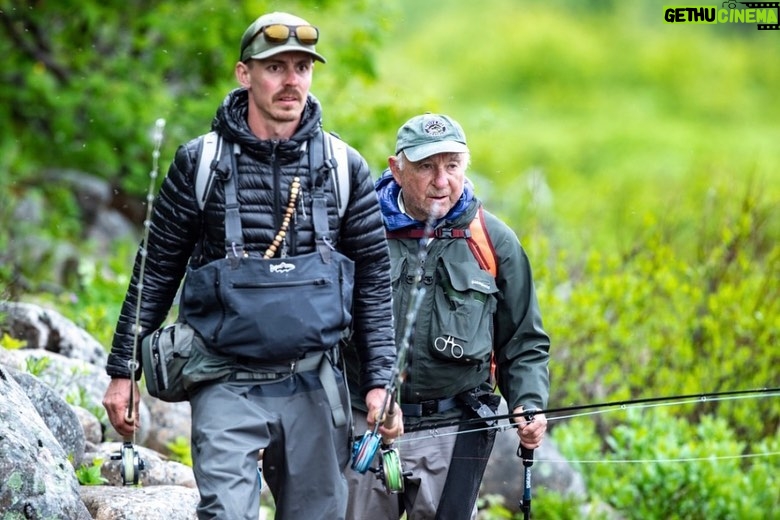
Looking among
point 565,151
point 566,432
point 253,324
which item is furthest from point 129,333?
point 565,151

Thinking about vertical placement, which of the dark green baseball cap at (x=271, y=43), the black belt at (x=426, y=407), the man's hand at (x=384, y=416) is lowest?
the black belt at (x=426, y=407)

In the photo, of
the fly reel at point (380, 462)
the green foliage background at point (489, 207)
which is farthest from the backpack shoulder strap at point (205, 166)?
the green foliage background at point (489, 207)

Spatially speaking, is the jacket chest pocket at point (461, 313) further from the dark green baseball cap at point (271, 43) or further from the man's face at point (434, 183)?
the dark green baseball cap at point (271, 43)

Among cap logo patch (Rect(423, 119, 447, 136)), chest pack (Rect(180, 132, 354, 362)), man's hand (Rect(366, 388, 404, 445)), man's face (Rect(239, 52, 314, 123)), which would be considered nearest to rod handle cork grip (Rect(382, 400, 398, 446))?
man's hand (Rect(366, 388, 404, 445))

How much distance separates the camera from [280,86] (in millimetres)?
4973

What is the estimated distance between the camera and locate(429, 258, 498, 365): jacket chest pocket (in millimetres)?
5676

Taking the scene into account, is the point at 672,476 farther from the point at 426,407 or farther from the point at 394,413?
the point at 394,413

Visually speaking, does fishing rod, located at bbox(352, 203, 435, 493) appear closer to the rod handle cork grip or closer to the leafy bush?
the rod handle cork grip

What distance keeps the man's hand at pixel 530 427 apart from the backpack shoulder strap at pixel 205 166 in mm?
1647

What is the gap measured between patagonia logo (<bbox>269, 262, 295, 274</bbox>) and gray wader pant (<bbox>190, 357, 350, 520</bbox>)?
0.42 meters

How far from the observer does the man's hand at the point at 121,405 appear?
5137 millimetres

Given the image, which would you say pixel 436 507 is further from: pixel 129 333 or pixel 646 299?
pixel 646 299

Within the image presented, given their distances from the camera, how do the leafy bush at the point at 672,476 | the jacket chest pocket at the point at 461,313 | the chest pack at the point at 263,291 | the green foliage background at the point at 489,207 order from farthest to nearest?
1. the green foliage background at the point at 489,207
2. the leafy bush at the point at 672,476
3. the jacket chest pocket at the point at 461,313
4. the chest pack at the point at 263,291

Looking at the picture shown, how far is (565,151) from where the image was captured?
37.7 m
